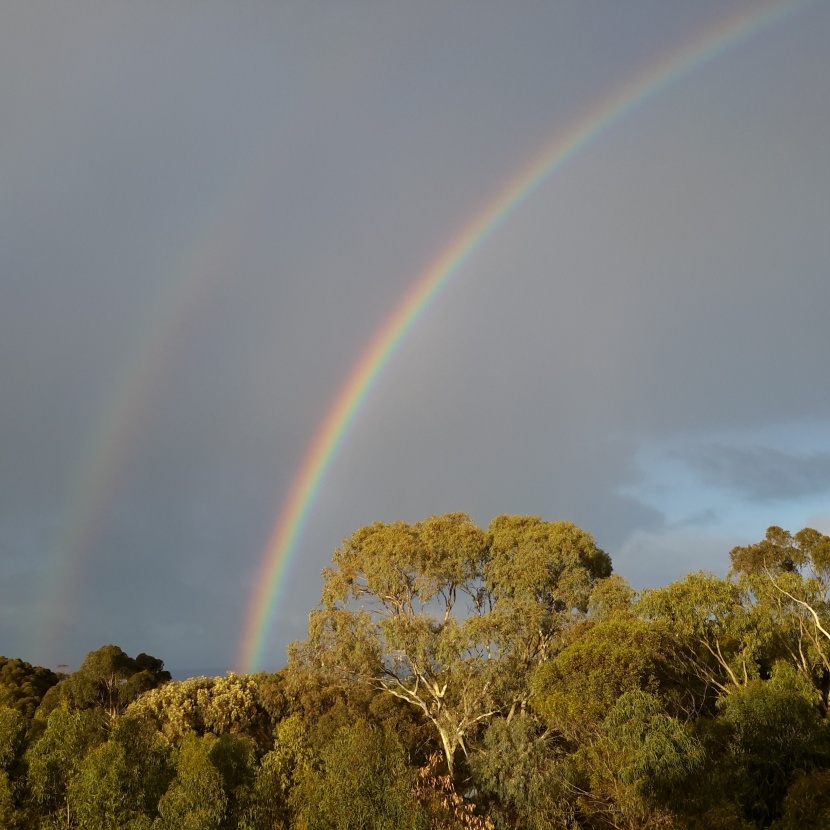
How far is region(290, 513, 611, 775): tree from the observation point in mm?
36531

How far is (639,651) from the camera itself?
2964cm

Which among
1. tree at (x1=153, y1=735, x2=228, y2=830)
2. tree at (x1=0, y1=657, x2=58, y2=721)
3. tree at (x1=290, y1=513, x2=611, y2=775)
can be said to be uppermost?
tree at (x1=0, y1=657, x2=58, y2=721)

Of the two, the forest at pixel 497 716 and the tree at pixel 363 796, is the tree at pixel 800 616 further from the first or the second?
the tree at pixel 363 796

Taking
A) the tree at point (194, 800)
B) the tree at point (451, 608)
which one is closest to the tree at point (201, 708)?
the tree at point (451, 608)

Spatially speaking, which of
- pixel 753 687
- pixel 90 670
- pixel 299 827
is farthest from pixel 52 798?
pixel 90 670

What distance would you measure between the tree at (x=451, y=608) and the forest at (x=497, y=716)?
11cm

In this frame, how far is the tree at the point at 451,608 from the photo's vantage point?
3653 cm

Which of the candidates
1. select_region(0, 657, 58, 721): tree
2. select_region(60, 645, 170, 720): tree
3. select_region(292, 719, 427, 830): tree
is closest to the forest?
select_region(292, 719, 427, 830): tree

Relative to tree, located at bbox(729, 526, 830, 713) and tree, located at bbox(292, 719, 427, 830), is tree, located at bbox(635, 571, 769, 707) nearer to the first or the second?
tree, located at bbox(729, 526, 830, 713)

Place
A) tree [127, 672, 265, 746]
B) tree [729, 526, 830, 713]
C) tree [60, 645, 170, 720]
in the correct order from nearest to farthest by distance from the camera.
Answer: tree [729, 526, 830, 713] < tree [127, 672, 265, 746] < tree [60, 645, 170, 720]

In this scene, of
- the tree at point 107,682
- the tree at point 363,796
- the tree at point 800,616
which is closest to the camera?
the tree at point 363,796

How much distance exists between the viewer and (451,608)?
4100 cm

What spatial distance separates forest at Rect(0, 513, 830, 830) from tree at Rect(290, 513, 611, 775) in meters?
0.11

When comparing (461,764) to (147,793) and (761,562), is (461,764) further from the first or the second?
(761,562)
